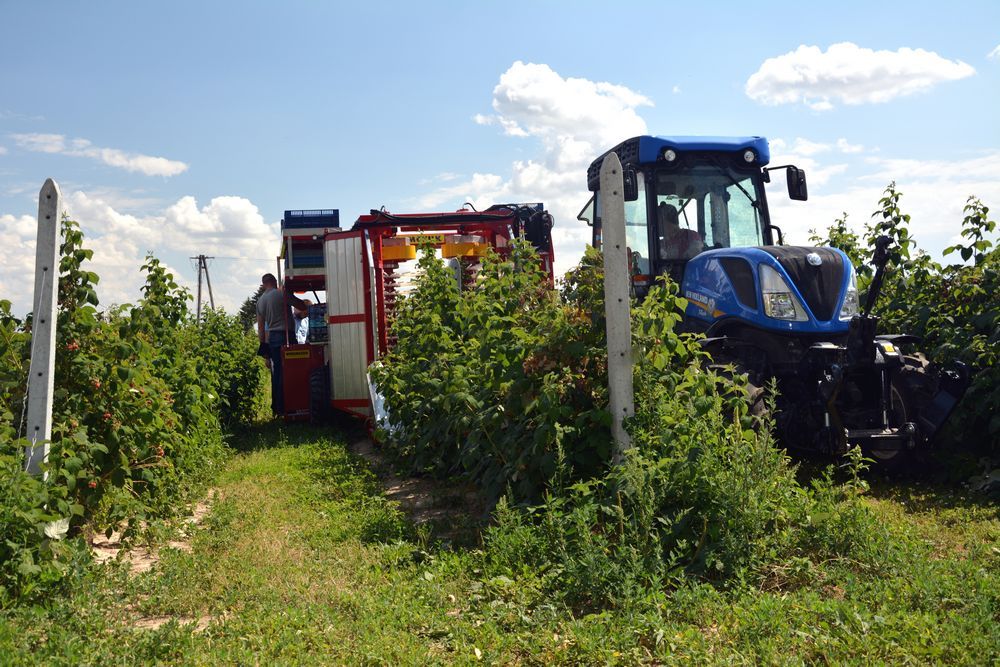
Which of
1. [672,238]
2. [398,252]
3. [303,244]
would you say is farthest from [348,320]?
[672,238]

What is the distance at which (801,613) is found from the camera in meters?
4.11

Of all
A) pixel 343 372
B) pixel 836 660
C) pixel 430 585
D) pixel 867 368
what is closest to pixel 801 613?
pixel 836 660

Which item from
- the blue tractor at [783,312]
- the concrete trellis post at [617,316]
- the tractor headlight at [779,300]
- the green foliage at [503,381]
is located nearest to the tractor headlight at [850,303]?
the blue tractor at [783,312]

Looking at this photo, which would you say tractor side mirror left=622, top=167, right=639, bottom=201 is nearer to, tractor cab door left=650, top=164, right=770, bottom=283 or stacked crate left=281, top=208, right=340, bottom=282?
tractor cab door left=650, top=164, right=770, bottom=283

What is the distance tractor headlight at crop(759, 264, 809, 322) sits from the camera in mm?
7230

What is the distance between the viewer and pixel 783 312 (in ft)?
23.7

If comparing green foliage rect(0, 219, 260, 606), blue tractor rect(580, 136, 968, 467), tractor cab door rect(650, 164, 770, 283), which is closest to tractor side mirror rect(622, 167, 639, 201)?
blue tractor rect(580, 136, 968, 467)

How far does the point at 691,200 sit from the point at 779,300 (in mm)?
1598

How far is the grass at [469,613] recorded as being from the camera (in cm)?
382

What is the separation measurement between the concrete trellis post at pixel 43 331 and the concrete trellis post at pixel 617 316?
10.8 feet

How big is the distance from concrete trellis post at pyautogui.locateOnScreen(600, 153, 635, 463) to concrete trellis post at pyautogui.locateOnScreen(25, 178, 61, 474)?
10.8ft

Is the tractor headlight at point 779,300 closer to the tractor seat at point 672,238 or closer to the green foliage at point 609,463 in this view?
the green foliage at point 609,463

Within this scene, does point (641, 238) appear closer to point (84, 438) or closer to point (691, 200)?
point (691, 200)

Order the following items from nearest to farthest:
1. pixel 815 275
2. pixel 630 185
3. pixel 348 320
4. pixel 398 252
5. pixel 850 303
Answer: pixel 815 275
pixel 850 303
pixel 630 185
pixel 398 252
pixel 348 320
